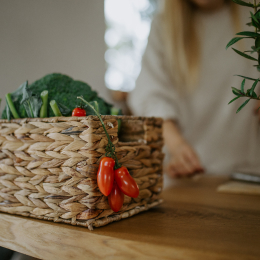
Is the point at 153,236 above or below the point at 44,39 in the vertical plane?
below

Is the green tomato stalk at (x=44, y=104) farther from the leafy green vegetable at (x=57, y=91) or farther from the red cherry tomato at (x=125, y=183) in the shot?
the red cherry tomato at (x=125, y=183)

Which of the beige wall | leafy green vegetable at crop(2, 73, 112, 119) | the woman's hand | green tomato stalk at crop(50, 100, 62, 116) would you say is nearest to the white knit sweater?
the woman's hand

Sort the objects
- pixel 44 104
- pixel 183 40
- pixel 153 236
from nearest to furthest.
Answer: pixel 153 236 → pixel 44 104 → pixel 183 40

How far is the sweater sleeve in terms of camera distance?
62.7 inches

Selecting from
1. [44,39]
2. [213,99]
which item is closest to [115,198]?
[44,39]

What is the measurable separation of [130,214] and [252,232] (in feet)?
0.76

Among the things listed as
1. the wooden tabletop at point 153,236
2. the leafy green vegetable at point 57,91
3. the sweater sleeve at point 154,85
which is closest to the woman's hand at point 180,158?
the sweater sleeve at point 154,85

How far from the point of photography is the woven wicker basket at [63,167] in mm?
458

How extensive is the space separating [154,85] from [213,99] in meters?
0.41

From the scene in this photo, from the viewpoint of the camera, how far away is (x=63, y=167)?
47 centimetres

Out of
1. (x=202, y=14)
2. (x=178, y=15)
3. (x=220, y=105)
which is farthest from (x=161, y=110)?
(x=202, y=14)

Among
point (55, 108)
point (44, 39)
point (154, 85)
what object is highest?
point (44, 39)

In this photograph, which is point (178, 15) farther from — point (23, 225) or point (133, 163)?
point (23, 225)

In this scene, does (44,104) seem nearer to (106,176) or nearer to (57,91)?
(57,91)
